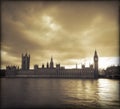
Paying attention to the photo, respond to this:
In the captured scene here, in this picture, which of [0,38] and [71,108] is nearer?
[0,38]

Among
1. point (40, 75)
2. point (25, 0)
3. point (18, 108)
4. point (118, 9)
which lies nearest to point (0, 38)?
point (25, 0)

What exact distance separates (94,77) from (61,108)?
3555cm

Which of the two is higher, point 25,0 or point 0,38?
point 25,0

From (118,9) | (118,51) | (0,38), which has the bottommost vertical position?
(118,51)

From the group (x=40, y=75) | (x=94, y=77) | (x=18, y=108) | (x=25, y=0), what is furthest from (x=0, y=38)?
(x=40, y=75)

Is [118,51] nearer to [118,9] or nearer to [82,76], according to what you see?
[118,9]

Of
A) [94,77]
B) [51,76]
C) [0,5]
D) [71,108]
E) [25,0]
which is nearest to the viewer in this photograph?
[25,0]

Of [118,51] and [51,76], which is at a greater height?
[118,51]

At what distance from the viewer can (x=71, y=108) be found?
622cm

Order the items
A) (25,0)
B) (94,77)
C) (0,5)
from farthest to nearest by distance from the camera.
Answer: (94,77), (0,5), (25,0)

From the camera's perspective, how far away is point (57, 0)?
512 cm

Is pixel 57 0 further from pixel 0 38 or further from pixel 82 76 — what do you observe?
pixel 82 76

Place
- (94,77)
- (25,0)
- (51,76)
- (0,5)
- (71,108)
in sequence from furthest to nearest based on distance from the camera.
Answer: (51,76)
(94,77)
(71,108)
(0,5)
(25,0)

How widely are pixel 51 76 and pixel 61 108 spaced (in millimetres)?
38084
